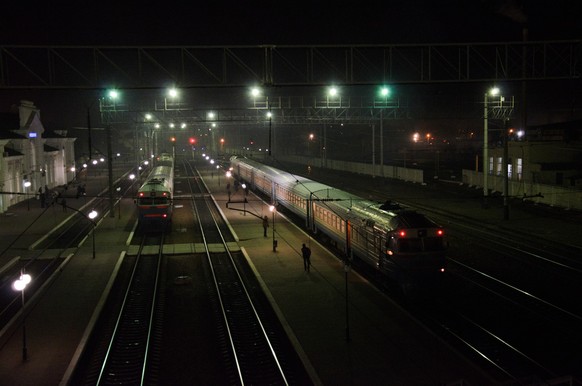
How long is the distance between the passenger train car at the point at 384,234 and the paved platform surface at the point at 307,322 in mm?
1096

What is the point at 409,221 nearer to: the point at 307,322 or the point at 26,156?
the point at 307,322

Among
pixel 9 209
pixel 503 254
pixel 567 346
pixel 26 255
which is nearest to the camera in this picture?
pixel 567 346

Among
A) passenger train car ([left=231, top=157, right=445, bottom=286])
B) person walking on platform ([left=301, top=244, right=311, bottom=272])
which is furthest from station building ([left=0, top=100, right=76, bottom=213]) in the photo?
person walking on platform ([left=301, top=244, right=311, bottom=272])

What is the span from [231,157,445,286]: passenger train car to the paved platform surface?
1.10 metres

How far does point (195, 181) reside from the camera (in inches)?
2908

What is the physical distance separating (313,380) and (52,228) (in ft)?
97.3

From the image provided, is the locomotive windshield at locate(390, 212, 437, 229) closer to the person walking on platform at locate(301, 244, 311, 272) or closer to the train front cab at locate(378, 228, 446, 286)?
the train front cab at locate(378, 228, 446, 286)

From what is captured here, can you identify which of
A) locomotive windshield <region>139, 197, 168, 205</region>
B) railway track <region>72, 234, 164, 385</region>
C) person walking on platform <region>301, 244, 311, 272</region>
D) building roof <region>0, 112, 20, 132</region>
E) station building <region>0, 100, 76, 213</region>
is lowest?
railway track <region>72, 234, 164, 385</region>

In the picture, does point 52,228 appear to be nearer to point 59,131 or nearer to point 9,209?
point 9,209

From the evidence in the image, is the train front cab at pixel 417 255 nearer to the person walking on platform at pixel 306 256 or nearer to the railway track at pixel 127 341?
the person walking on platform at pixel 306 256

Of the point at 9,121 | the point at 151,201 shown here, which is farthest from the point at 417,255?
the point at 9,121

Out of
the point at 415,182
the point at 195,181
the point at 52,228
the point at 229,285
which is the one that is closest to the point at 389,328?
the point at 229,285

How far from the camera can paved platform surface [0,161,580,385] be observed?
42.1 feet

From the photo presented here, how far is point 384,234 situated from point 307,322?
4.38m
